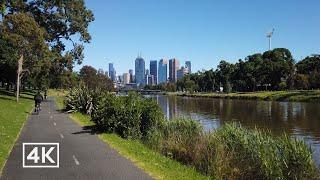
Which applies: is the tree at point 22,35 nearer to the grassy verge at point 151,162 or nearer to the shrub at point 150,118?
the shrub at point 150,118

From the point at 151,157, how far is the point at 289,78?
427 ft

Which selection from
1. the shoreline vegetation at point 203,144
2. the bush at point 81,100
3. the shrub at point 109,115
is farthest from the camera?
the bush at point 81,100

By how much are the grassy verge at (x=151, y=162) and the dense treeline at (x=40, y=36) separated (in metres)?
33.9

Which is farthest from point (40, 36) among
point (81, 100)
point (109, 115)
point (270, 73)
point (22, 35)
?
point (270, 73)

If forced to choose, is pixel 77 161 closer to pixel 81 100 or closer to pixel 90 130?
pixel 90 130

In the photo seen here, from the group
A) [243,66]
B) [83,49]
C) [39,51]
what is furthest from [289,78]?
[39,51]

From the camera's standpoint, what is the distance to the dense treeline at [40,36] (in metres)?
54.6

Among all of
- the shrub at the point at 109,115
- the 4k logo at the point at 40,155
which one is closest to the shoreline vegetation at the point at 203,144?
the shrub at the point at 109,115

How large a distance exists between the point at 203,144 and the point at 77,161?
4881 millimetres

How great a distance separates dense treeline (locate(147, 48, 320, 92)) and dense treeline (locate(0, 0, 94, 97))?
72169 mm

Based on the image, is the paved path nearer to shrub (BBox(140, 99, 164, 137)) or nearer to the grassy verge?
the grassy verge

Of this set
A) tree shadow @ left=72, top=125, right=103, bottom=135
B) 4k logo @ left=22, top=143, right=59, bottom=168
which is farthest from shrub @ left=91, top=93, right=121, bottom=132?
4k logo @ left=22, top=143, right=59, bottom=168

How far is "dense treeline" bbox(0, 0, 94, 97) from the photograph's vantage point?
54.6 metres

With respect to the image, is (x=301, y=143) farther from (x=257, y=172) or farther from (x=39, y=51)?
(x=39, y=51)
